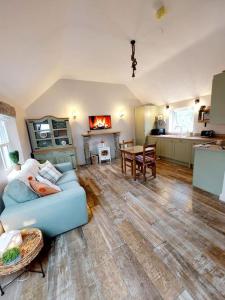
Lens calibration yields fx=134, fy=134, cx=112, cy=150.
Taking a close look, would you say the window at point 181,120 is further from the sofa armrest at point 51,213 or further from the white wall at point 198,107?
the sofa armrest at point 51,213

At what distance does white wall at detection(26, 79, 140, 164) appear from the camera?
4.23 m

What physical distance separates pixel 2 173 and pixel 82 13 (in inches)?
96.9

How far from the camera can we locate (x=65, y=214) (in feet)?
5.96

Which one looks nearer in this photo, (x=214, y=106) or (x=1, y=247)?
(x=1, y=247)

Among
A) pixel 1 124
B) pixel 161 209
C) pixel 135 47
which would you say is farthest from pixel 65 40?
pixel 161 209

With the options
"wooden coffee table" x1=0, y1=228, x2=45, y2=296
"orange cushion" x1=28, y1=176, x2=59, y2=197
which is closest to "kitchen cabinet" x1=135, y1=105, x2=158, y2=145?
"orange cushion" x1=28, y1=176, x2=59, y2=197

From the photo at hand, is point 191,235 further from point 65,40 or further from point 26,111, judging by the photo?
point 26,111

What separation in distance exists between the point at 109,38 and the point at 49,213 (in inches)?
114

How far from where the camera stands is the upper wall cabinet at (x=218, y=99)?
218 centimetres

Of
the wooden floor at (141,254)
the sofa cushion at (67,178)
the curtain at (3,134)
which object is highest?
the curtain at (3,134)

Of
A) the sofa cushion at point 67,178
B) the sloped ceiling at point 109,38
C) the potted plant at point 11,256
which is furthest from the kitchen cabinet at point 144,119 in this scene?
the potted plant at point 11,256

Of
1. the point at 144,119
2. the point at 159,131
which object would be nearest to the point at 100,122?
the point at 144,119

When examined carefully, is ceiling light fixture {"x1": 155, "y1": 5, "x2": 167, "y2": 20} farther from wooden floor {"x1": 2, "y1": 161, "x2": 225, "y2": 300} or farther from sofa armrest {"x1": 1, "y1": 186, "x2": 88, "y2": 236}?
wooden floor {"x1": 2, "y1": 161, "x2": 225, "y2": 300}

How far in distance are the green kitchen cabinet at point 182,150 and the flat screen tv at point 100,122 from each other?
247cm
